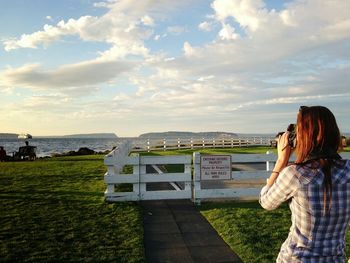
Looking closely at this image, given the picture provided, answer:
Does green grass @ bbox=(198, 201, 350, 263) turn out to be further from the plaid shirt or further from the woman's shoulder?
the woman's shoulder

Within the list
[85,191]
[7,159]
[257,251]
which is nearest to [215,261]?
[257,251]

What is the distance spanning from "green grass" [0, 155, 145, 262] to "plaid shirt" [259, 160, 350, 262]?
413 cm

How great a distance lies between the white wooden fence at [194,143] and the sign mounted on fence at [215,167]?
3277 cm

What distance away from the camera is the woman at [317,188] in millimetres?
2514

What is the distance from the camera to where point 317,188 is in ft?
8.24

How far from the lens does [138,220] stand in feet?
29.2

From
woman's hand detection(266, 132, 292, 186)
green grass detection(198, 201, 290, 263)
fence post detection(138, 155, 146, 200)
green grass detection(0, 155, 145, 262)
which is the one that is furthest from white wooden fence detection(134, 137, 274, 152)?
woman's hand detection(266, 132, 292, 186)

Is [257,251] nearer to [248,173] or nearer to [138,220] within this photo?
[138,220]

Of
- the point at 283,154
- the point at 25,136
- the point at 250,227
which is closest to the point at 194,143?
the point at 25,136

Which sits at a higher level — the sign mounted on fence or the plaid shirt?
the plaid shirt

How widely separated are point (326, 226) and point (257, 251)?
14.3ft

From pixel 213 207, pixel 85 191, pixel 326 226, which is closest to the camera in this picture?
pixel 326 226

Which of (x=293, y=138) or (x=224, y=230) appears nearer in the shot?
(x=293, y=138)

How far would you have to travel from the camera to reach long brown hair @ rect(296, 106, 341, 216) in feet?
8.23
